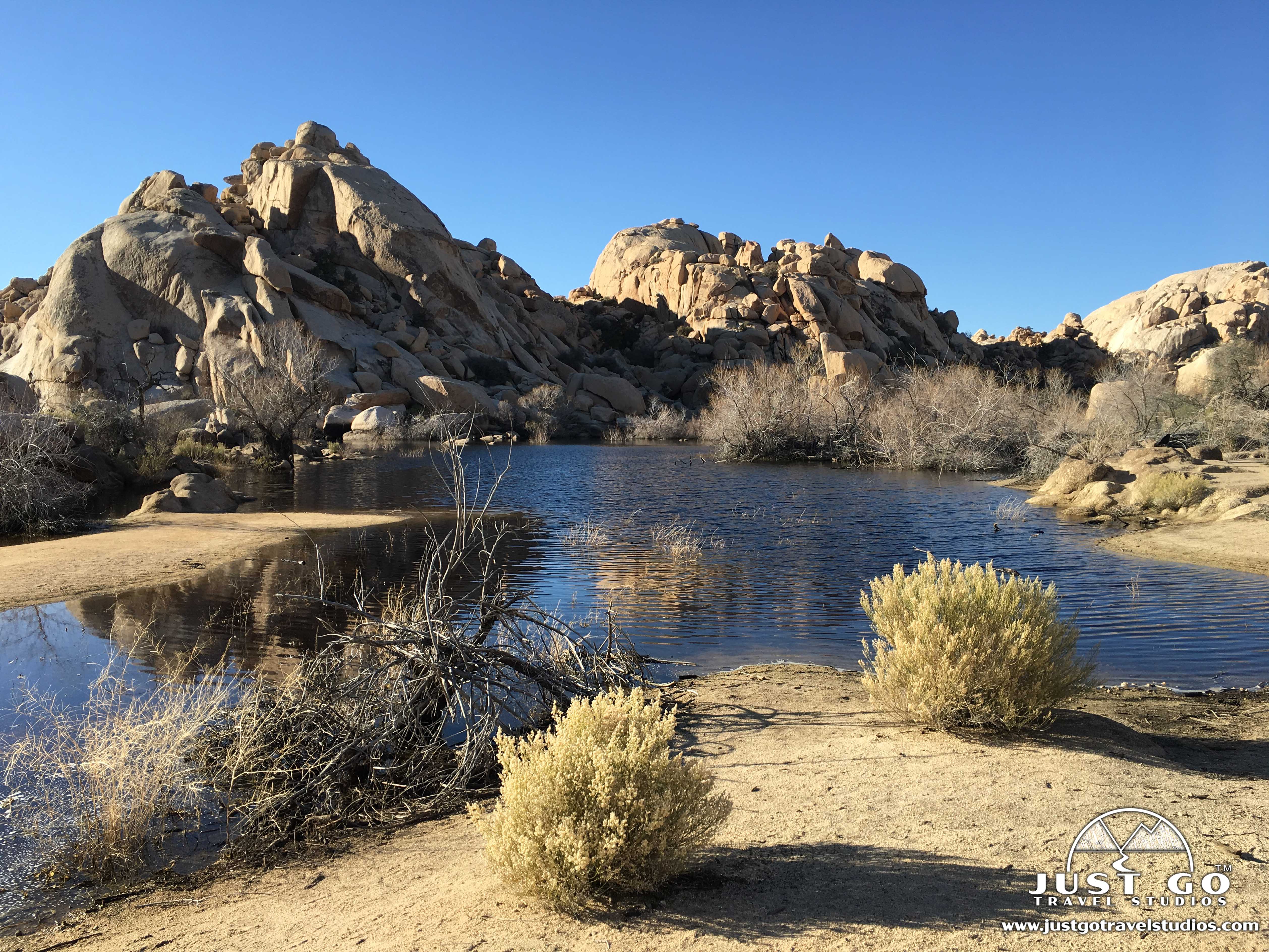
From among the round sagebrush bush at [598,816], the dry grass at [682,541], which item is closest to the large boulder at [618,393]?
the dry grass at [682,541]

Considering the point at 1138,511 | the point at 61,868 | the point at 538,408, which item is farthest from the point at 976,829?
the point at 538,408

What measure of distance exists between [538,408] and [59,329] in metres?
28.0

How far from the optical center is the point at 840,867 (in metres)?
3.86

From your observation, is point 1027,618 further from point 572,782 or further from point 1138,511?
point 1138,511

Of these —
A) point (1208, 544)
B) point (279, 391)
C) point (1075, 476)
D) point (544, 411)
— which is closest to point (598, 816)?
point (1208, 544)

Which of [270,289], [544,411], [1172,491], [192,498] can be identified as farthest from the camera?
[544,411]

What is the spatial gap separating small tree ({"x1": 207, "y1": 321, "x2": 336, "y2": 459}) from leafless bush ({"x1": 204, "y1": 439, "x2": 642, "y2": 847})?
29.3 metres

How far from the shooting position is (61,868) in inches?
177

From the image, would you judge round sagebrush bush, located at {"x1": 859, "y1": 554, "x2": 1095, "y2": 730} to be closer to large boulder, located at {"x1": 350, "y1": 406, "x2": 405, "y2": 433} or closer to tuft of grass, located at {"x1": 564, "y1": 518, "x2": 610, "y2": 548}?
tuft of grass, located at {"x1": 564, "y1": 518, "x2": 610, "y2": 548}

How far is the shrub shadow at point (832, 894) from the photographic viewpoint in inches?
133

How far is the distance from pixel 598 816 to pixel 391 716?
9.00ft

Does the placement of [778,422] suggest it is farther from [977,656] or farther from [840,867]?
[840,867]

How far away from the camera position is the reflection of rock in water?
29.2ft

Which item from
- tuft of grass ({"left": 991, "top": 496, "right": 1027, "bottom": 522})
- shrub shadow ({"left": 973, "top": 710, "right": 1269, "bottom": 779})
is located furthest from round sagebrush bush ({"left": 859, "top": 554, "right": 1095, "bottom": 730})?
tuft of grass ({"left": 991, "top": 496, "right": 1027, "bottom": 522})
